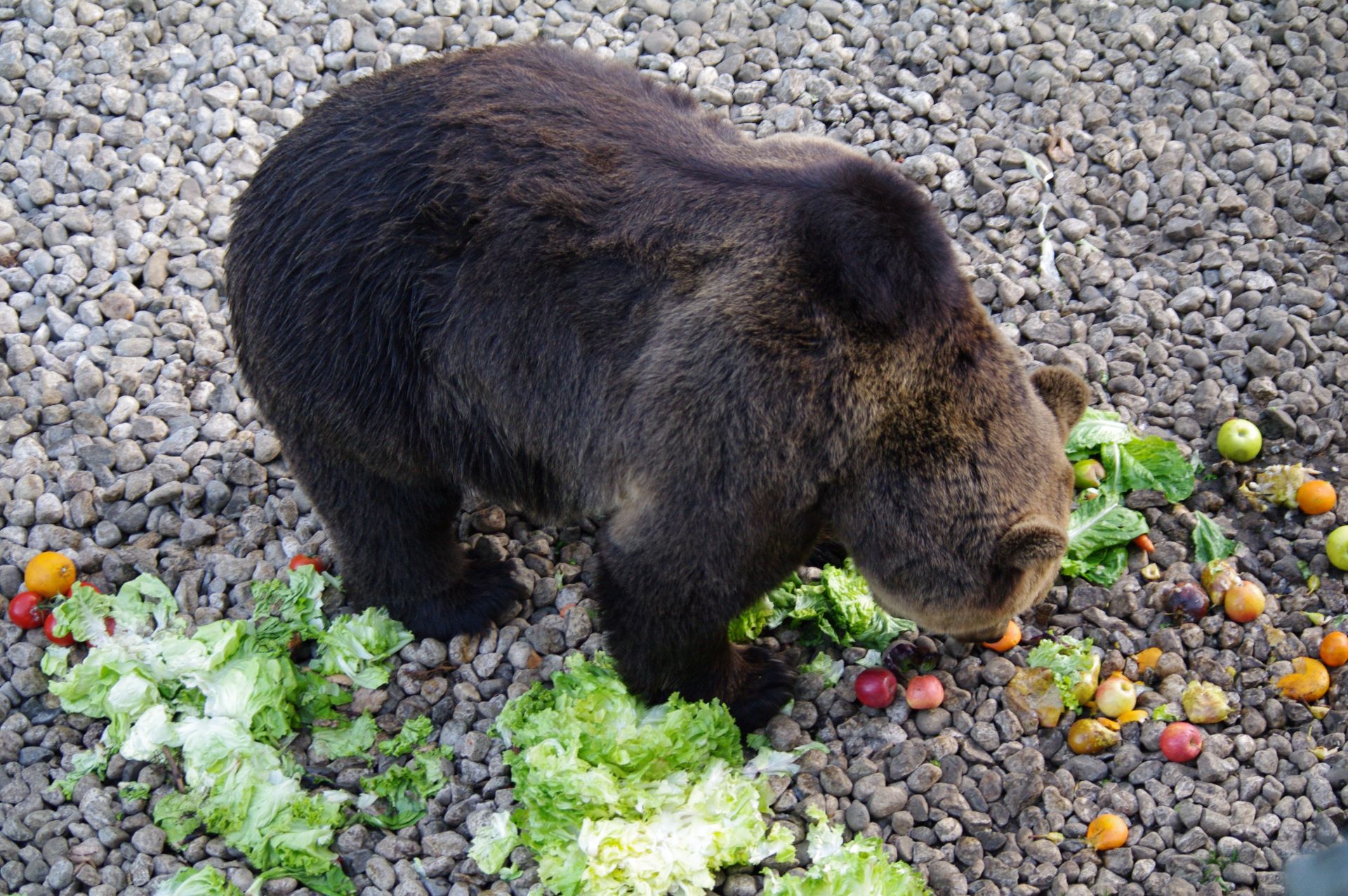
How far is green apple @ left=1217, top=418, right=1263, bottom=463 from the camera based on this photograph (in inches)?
219

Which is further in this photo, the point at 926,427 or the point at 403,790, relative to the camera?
the point at 403,790

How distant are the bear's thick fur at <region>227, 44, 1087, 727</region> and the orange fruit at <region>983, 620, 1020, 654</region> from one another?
0.71m

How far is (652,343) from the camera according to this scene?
4.04 m

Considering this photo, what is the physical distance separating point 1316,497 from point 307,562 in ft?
14.5

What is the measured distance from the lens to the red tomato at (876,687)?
16.0 ft

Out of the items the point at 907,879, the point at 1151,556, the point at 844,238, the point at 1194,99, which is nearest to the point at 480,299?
the point at 844,238

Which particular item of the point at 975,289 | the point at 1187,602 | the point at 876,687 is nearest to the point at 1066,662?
the point at 1187,602

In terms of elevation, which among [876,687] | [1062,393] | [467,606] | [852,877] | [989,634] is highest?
[1062,393]

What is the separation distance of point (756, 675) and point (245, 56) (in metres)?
4.74

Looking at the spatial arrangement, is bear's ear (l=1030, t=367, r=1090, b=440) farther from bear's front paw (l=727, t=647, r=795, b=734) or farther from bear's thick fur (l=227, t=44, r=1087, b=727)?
bear's front paw (l=727, t=647, r=795, b=734)

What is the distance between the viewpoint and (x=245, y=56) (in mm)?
7051

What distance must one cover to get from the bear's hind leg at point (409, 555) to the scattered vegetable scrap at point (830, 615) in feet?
3.47

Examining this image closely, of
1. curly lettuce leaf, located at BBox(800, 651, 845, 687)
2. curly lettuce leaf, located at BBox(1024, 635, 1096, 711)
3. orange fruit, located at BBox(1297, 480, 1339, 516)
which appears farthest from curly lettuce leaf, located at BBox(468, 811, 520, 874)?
orange fruit, located at BBox(1297, 480, 1339, 516)

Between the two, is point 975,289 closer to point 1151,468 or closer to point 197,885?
point 1151,468
